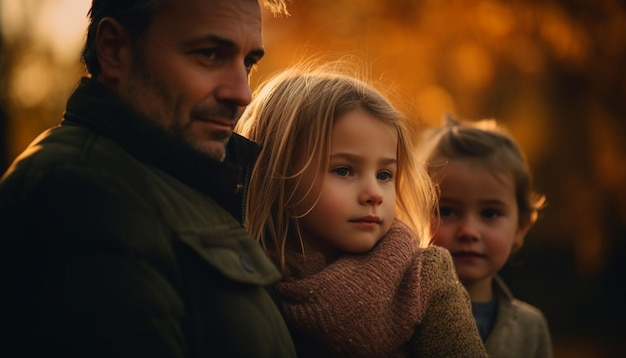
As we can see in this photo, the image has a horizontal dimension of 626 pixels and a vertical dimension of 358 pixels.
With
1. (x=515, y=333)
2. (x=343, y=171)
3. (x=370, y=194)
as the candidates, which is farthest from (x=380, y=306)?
(x=515, y=333)

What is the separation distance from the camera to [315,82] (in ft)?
9.75

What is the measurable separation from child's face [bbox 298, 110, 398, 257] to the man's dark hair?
2.88ft

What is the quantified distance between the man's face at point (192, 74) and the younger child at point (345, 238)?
0.65 metres

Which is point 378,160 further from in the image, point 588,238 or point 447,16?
point 588,238

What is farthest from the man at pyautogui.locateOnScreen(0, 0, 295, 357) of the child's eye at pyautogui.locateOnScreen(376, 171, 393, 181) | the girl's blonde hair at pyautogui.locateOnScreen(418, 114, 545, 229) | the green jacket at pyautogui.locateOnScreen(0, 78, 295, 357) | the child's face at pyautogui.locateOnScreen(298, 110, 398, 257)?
the girl's blonde hair at pyautogui.locateOnScreen(418, 114, 545, 229)

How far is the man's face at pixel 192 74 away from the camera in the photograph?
207cm

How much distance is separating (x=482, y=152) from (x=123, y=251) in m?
2.47

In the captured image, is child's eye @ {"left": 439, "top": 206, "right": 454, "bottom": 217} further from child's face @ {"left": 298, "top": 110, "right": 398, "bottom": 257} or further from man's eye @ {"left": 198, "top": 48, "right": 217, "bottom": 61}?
man's eye @ {"left": 198, "top": 48, "right": 217, "bottom": 61}

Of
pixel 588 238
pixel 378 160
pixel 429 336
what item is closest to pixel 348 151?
pixel 378 160

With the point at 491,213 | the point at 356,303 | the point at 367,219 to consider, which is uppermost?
the point at 491,213

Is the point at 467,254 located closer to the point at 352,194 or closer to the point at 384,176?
the point at 384,176

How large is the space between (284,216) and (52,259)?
48.8 inches

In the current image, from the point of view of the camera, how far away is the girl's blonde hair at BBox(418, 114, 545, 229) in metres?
3.86

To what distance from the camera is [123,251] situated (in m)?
1.73
